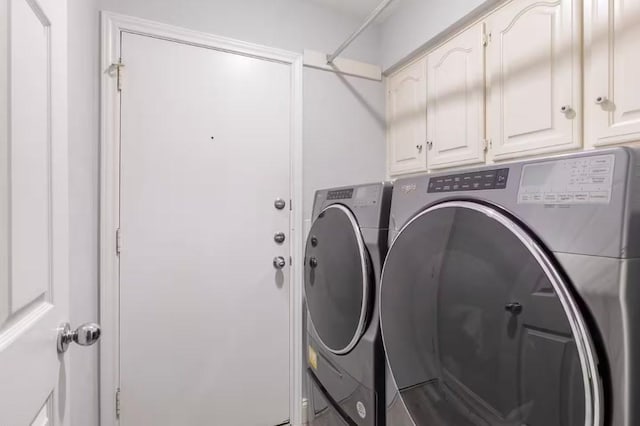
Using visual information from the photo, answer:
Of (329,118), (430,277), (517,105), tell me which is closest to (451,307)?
(430,277)

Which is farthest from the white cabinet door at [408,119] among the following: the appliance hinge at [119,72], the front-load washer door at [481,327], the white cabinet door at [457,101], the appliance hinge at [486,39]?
the appliance hinge at [119,72]

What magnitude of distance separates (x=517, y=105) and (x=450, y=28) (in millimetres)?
615

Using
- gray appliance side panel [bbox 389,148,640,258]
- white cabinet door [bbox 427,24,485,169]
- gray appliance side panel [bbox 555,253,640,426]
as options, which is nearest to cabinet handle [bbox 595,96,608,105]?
white cabinet door [bbox 427,24,485,169]

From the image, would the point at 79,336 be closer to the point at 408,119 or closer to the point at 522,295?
the point at 522,295

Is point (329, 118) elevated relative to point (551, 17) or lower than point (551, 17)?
lower

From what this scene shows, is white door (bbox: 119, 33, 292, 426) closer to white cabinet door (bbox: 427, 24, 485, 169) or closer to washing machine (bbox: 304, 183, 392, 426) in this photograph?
washing machine (bbox: 304, 183, 392, 426)

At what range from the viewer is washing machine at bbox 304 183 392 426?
111 centimetres

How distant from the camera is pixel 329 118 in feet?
6.56

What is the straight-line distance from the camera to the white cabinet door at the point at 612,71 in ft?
3.28

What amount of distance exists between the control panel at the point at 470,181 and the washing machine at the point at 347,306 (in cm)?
28

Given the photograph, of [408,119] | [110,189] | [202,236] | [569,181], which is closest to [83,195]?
[110,189]

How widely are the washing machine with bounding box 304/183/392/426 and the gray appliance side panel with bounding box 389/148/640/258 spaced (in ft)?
1.65

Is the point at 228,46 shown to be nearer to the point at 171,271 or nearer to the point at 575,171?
the point at 171,271

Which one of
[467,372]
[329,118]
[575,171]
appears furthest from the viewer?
[329,118]
